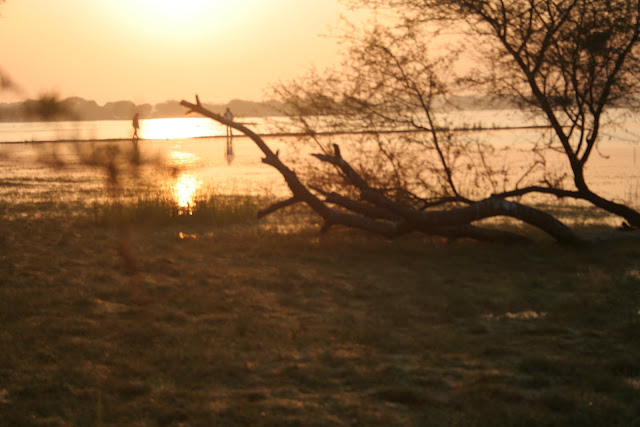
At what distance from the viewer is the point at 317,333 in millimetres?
6613

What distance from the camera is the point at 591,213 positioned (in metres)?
15.4

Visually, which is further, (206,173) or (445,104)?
(206,173)

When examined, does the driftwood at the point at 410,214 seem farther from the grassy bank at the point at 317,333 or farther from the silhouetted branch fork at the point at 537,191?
the grassy bank at the point at 317,333

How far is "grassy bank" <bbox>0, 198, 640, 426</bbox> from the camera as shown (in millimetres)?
4816

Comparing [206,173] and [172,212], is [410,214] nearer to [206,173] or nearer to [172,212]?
[172,212]

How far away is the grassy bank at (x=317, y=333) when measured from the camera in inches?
190

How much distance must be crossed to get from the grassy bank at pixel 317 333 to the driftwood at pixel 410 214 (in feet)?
1.03

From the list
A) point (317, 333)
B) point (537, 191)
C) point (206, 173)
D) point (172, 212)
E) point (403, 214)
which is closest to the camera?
point (317, 333)

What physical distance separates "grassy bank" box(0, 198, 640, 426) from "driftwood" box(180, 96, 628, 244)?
31cm

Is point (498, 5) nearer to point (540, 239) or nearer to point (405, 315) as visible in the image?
point (540, 239)

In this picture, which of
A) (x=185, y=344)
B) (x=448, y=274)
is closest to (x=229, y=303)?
Result: (x=185, y=344)

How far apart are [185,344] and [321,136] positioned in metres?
6.70

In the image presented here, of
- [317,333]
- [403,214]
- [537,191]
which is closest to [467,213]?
[403,214]

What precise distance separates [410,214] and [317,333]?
432 centimetres
